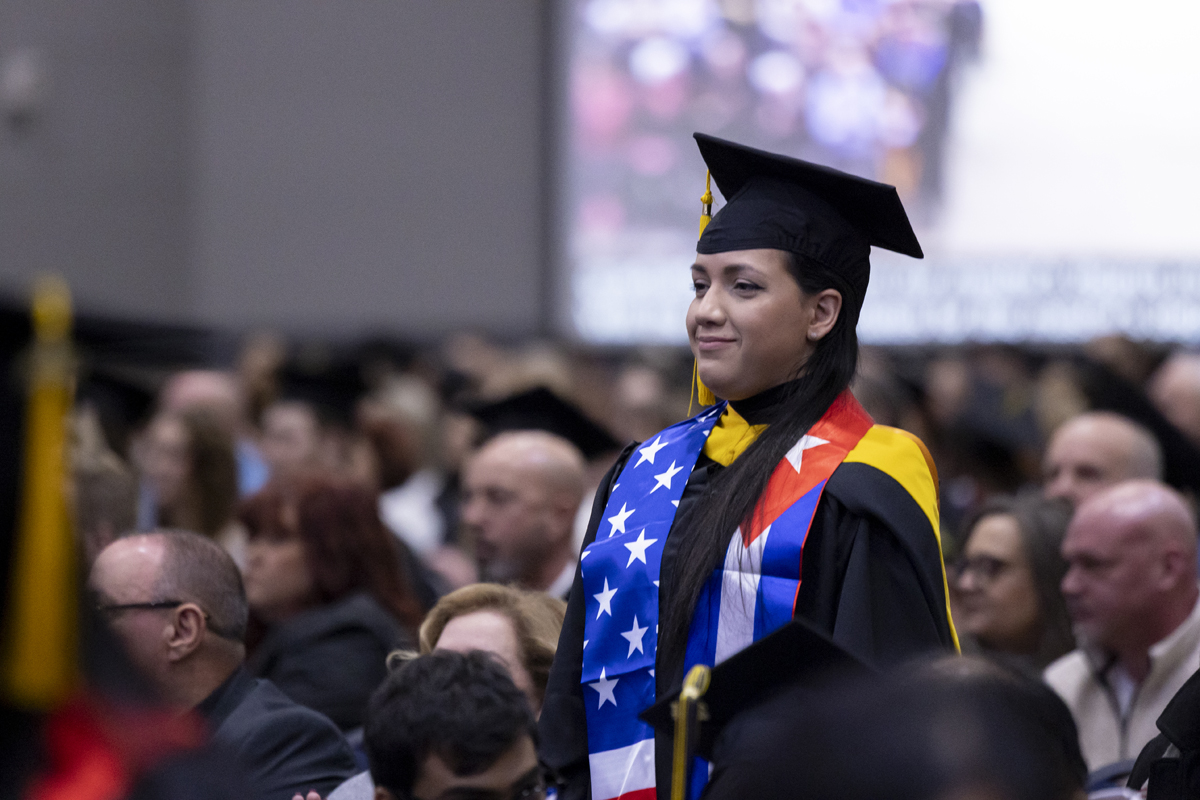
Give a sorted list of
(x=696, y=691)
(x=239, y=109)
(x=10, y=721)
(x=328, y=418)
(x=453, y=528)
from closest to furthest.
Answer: (x=10, y=721) → (x=696, y=691) → (x=453, y=528) → (x=328, y=418) → (x=239, y=109)

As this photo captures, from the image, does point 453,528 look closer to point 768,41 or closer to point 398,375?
point 398,375

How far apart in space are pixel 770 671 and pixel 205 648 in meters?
1.53

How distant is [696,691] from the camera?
2074 mm

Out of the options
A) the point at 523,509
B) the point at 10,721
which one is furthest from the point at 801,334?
the point at 523,509

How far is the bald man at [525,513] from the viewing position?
181 inches

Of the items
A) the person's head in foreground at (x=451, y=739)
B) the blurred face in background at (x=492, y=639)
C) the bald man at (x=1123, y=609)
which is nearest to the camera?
the person's head in foreground at (x=451, y=739)

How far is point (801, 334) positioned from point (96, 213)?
32.8 feet

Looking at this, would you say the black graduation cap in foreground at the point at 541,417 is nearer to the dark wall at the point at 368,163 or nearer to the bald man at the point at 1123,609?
the bald man at the point at 1123,609

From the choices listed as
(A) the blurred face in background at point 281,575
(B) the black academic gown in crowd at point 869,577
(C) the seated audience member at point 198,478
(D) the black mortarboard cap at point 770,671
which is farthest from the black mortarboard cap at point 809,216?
(C) the seated audience member at point 198,478

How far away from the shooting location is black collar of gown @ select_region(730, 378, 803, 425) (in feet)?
8.54

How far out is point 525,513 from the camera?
4605 millimetres

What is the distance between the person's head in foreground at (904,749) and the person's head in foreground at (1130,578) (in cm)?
254

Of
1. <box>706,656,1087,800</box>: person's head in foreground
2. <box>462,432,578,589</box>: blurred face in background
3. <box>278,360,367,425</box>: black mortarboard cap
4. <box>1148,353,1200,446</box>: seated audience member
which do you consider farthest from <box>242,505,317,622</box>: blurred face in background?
<box>1148,353,1200,446</box>: seated audience member

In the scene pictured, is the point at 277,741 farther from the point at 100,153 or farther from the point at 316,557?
the point at 100,153
